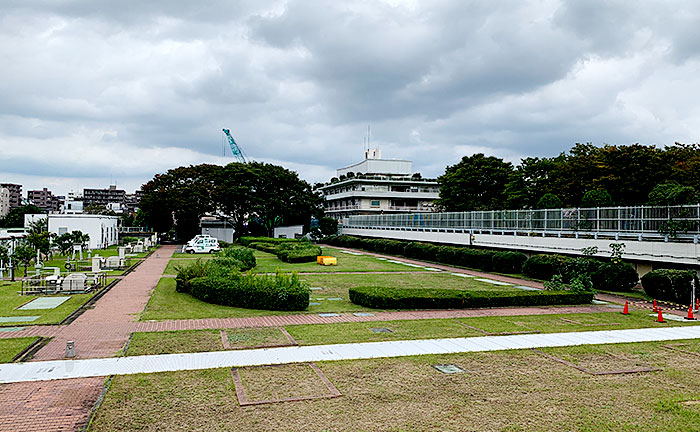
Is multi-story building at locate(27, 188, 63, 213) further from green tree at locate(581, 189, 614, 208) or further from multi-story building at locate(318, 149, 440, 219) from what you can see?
green tree at locate(581, 189, 614, 208)

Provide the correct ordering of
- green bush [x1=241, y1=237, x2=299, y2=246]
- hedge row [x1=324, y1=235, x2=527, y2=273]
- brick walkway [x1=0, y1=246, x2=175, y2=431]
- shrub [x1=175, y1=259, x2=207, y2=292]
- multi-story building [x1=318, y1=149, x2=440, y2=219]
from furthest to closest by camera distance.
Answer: multi-story building [x1=318, y1=149, x2=440, y2=219] → green bush [x1=241, y1=237, x2=299, y2=246] → hedge row [x1=324, y1=235, x2=527, y2=273] → shrub [x1=175, y1=259, x2=207, y2=292] → brick walkway [x1=0, y1=246, x2=175, y2=431]

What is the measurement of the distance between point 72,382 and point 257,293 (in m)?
8.07

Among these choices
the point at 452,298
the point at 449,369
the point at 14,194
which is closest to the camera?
the point at 449,369

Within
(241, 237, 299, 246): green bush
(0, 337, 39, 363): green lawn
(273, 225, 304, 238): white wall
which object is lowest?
(0, 337, 39, 363): green lawn

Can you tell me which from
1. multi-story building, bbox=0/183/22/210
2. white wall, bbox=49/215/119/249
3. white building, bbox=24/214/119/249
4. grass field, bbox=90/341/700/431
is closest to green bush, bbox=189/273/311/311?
grass field, bbox=90/341/700/431

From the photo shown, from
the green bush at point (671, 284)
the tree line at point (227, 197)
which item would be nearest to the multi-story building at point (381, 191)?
the tree line at point (227, 197)

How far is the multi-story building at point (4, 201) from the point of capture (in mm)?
137875

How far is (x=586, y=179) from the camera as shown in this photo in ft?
135

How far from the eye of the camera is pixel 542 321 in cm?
1557

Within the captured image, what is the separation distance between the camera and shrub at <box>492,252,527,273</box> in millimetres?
30281

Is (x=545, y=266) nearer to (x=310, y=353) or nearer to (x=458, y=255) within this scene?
→ (x=458, y=255)

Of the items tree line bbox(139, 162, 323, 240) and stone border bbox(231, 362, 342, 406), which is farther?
tree line bbox(139, 162, 323, 240)

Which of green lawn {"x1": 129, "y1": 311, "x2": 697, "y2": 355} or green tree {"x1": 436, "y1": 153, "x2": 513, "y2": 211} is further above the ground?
green tree {"x1": 436, "y1": 153, "x2": 513, "y2": 211}

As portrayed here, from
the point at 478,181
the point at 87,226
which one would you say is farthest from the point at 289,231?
the point at 87,226
